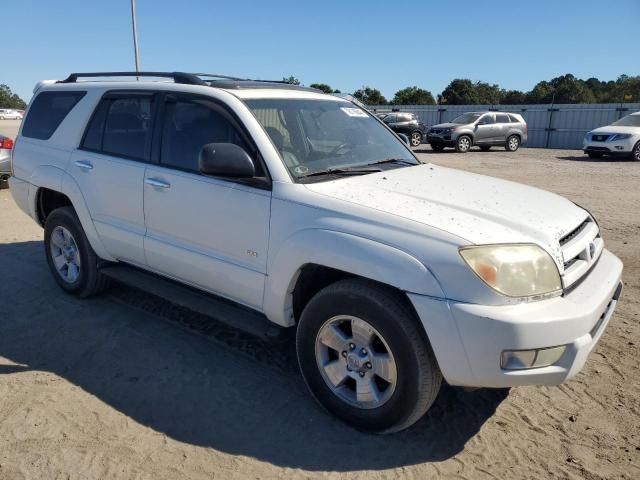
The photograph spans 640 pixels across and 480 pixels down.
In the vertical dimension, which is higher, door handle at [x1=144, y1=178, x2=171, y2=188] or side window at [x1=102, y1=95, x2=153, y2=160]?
side window at [x1=102, y1=95, x2=153, y2=160]

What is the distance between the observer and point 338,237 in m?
2.72

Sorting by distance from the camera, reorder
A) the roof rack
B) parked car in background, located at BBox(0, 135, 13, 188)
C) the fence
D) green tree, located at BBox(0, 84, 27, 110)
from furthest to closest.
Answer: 1. green tree, located at BBox(0, 84, 27, 110)
2. the fence
3. parked car in background, located at BBox(0, 135, 13, 188)
4. the roof rack

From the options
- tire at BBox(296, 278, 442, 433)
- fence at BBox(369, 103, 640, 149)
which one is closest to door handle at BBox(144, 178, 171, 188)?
tire at BBox(296, 278, 442, 433)

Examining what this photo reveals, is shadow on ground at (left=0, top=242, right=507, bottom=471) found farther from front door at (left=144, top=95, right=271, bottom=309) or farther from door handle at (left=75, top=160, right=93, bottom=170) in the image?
door handle at (left=75, top=160, right=93, bottom=170)

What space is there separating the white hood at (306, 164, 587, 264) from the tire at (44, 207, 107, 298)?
2452mm

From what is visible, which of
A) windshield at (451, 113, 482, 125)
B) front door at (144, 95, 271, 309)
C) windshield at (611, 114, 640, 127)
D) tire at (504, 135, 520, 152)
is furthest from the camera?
tire at (504, 135, 520, 152)

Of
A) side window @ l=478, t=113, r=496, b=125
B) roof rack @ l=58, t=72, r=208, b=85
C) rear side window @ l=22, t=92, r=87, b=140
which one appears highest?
roof rack @ l=58, t=72, r=208, b=85

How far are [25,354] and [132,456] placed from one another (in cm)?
155

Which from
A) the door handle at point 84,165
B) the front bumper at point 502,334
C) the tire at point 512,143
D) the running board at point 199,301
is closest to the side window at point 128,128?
the door handle at point 84,165

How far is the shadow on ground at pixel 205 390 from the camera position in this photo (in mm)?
2750

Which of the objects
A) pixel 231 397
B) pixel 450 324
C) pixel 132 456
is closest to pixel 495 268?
pixel 450 324

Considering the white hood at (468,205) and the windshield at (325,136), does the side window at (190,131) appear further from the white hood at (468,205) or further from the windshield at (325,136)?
the white hood at (468,205)

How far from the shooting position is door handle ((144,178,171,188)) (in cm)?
356

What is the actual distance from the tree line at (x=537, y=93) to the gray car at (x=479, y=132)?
145 feet
